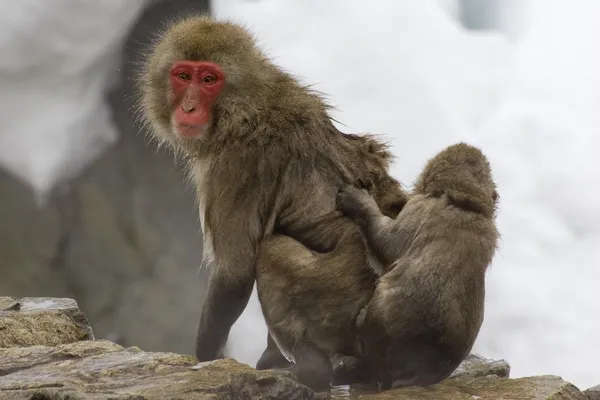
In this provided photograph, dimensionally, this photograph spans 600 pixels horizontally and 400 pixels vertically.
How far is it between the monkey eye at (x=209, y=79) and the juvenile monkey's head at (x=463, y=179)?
1.02 m

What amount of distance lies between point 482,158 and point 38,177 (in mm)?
4509

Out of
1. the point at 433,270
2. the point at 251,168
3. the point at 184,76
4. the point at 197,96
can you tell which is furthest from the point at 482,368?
the point at 184,76

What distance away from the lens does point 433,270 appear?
3.42m

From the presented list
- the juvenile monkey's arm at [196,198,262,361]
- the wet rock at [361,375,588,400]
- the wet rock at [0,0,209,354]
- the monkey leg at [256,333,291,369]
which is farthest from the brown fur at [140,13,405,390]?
the wet rock at [0,0,209,354]

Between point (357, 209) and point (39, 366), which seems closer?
point (39, 366)

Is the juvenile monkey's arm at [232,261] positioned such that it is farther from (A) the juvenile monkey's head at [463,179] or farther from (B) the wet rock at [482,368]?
(B) the wet rock at [482,368]

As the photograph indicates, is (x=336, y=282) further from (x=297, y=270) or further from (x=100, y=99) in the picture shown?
(x=100, y=99)

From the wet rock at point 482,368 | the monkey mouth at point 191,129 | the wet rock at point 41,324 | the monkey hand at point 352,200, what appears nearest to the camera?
the monkey hand at point 352,200

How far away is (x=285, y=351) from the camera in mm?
3842

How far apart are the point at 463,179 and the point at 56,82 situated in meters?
4.60

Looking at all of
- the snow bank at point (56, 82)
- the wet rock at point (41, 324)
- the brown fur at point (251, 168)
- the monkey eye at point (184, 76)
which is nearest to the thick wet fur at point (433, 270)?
the brown fur at point (251, 168)

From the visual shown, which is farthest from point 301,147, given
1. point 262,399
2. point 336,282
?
point 262,399

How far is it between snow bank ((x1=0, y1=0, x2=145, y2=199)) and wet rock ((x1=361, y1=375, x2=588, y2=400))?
433 centimetres

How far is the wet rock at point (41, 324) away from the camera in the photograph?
430 cm
